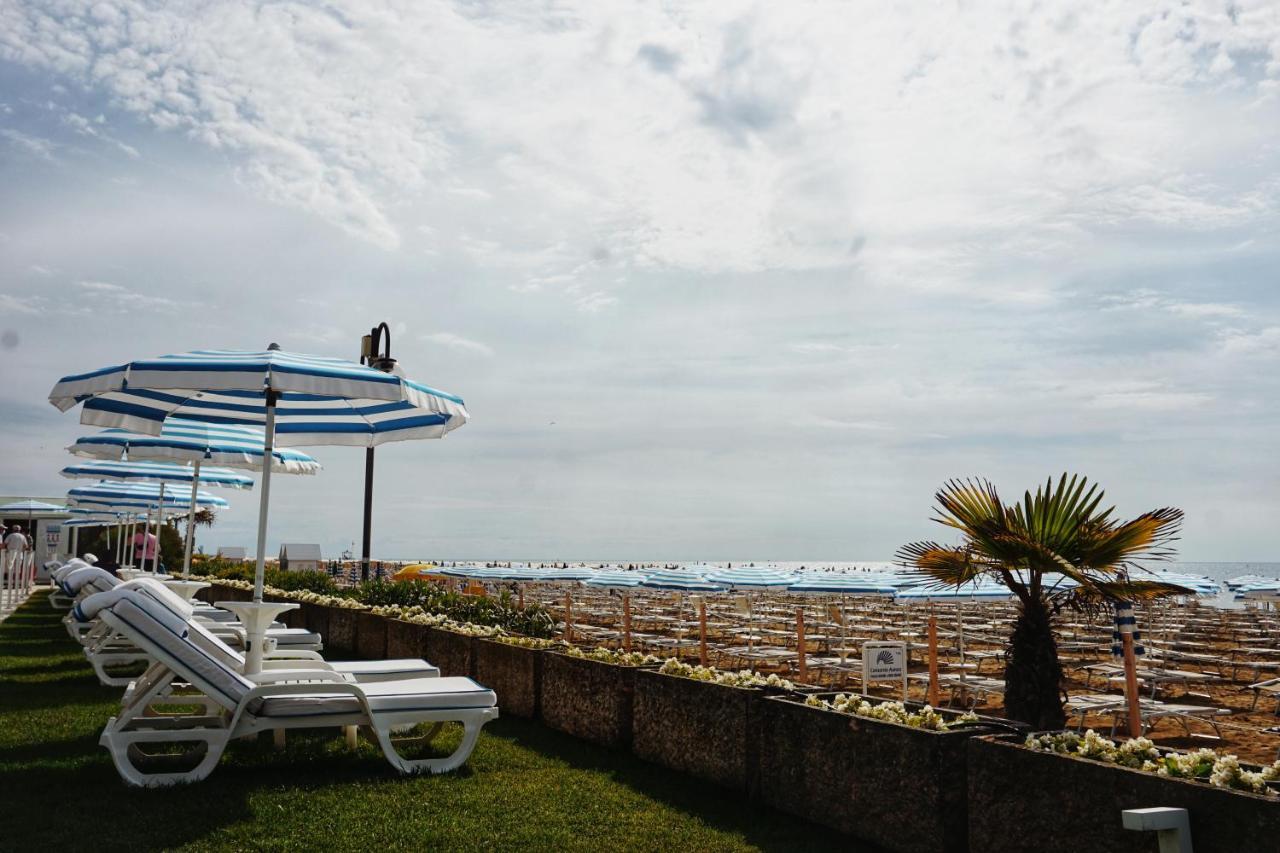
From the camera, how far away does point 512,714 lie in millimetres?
7414

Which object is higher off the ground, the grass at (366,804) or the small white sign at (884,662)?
the small white sign at (884,662)

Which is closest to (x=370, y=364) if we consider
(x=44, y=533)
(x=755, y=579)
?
(x=755, y=579)

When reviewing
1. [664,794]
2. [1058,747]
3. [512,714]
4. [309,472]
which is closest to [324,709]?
[664,794]

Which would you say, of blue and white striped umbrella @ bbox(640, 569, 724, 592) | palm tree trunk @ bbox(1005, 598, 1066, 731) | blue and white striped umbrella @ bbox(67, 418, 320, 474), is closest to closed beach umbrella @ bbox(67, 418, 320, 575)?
blue and white striped umbrella @ bbox(67, 418, 320, 474)

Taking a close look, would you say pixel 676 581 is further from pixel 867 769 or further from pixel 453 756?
pixel 867 769

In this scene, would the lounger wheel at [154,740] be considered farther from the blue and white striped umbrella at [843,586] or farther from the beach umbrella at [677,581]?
the beach umbrella at [677,581]

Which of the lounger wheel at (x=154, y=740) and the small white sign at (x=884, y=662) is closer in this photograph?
the lounger wheel at (x=154, y=740)

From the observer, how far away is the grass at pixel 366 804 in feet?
13.8

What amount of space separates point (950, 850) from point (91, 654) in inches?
292

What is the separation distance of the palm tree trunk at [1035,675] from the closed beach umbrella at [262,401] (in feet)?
12.6

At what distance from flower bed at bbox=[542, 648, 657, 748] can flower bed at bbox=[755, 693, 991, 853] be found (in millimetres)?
1379

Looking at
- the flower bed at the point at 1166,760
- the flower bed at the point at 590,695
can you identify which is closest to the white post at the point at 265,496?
the flower bed at the point at 590,695

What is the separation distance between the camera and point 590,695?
6414 millimetres

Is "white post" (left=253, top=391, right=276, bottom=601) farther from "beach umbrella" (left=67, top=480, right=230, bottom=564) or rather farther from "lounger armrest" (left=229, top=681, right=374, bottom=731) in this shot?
"beach umbrella" (left=67, top=480, right=230, bottom=564)
